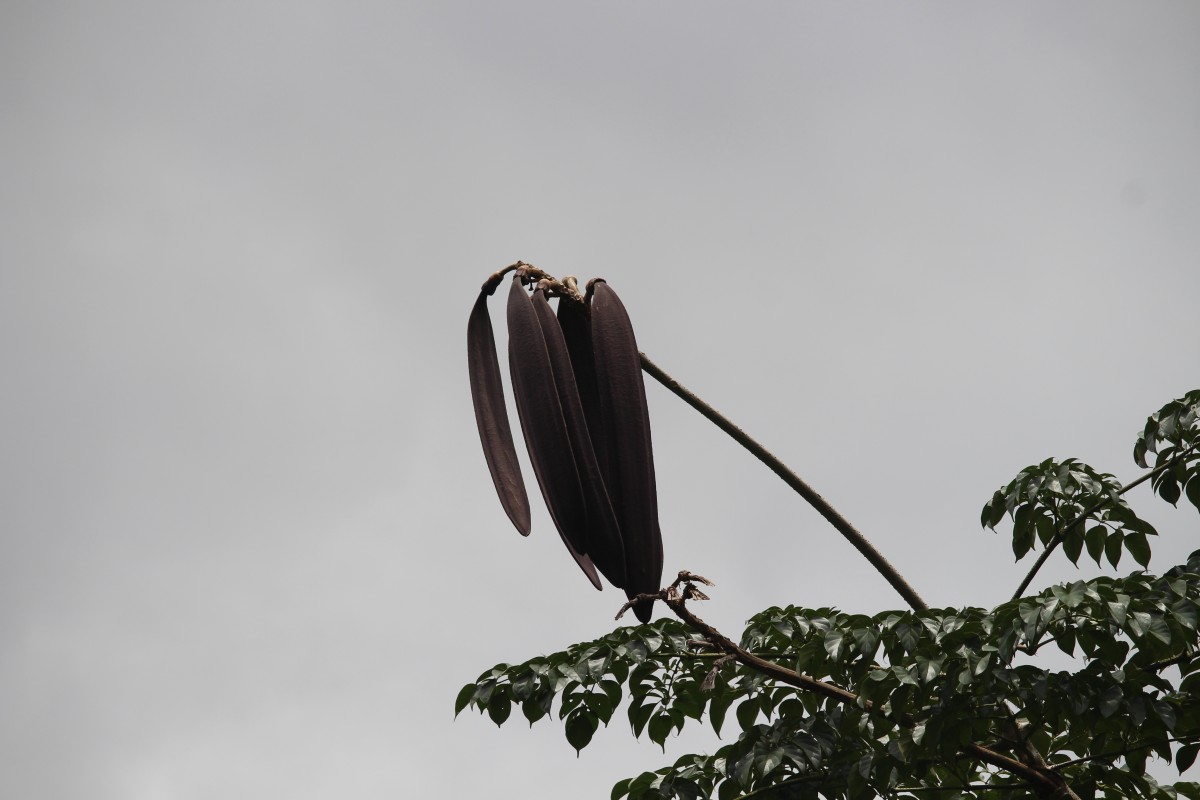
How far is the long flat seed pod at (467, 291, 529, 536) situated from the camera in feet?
7.47

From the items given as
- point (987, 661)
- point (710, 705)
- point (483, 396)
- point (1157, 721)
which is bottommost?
point (1157, 721)

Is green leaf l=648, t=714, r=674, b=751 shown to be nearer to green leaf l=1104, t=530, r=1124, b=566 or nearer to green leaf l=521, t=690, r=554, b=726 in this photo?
green leaf l=521, t=690, r=554, b=726

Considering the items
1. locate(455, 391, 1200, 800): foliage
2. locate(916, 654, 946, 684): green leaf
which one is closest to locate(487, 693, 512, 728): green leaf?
locate(455, 391, 1200, 800): foliage

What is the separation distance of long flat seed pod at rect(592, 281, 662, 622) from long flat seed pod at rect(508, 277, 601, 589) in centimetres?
10

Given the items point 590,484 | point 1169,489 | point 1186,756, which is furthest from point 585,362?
point 1169,489

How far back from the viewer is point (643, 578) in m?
2.20

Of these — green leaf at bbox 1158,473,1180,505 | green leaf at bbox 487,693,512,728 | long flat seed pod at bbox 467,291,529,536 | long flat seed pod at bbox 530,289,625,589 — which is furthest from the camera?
green leaf at bbox 1158,473,1180,505

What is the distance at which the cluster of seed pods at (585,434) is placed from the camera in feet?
7.08

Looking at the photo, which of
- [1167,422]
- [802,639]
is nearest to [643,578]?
[802,639]

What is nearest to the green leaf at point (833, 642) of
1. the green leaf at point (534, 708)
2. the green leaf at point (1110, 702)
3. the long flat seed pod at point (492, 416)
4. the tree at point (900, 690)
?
the tree at point (900, 690)

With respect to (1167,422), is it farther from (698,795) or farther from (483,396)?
(483,396)

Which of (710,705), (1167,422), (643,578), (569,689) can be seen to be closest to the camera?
(643,578)

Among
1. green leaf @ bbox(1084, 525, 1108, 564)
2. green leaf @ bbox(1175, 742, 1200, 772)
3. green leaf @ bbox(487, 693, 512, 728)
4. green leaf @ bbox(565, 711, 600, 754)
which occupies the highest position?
green leaf @ bbox(1084, 525, 1108, 564)

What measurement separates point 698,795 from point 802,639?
55cm
